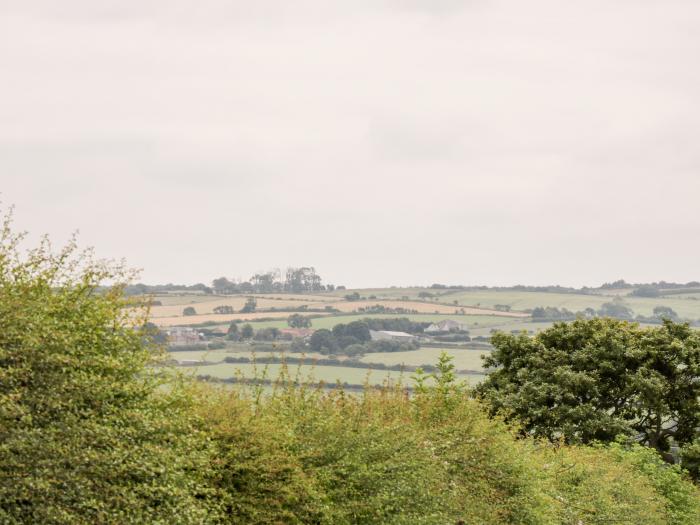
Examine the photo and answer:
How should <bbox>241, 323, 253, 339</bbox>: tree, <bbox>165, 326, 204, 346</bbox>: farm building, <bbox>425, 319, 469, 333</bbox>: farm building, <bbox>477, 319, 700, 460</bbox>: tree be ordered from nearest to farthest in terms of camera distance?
<bbox>477, 319, 700, 460</bbox>: tree
<bbox>165, 326, 204, 346</bbox>: farm building
<bbox>241, 323, 253, 339</bbox>: tree
<bbox>425, 319, 469, 333</bbox>: farm building

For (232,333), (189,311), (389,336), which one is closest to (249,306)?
(189,311)

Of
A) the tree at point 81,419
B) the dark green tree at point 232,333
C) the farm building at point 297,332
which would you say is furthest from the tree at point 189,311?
the tree at point 81,419

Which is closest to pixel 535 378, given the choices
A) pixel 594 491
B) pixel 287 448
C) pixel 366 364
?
pixel 594 491

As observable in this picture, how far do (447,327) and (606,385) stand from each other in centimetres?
10515

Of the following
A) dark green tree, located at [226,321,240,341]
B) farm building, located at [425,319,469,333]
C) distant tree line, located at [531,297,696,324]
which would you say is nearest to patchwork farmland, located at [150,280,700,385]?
dark green tree, located at [226,321,240,341]

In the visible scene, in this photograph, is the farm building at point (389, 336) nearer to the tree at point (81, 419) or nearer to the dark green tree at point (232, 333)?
the dark green tree at point (232, 333)

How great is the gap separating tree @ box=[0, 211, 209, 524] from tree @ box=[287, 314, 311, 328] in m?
126

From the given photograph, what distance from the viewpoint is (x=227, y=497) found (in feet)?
75.6

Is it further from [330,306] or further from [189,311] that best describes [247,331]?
[330,306]

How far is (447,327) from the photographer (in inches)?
6368

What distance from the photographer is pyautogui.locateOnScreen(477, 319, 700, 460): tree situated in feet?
182

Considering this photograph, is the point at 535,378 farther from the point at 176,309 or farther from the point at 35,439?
the point at 176,309

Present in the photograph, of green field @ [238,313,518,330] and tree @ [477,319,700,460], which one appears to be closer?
tree @ [477,319,700,460]

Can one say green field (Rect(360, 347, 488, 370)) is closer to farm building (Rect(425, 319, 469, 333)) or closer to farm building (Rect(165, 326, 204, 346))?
farm building (Rect(425, 319, 469, 333))
